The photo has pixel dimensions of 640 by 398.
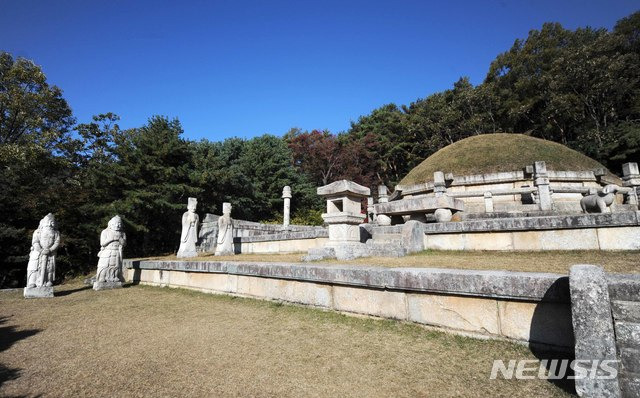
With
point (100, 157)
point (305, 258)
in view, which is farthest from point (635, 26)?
point (100, 157)

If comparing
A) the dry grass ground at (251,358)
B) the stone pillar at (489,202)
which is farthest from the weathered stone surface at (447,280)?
the stone pillar at (489,202)

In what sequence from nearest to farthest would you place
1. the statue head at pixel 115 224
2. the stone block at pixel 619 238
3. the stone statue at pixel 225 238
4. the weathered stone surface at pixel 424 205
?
the stone block at pixel 619 238 < the weathered stone surface at pixel 424 205 < the statue head at pixel 115 224 < the stone statue at pixel 225 238

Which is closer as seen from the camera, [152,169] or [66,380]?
[66,380]

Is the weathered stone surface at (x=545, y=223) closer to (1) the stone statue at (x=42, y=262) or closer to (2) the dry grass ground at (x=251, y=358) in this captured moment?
(2) the dry grass ground at (x=251, y=358)

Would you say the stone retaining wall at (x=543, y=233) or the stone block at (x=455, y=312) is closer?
the stone block at (x=455, y=312)

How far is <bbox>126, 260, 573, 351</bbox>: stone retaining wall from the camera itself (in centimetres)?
257

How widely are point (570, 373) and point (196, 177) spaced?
725 inches

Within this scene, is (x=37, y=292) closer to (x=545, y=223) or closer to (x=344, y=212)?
(x=344, y=212)

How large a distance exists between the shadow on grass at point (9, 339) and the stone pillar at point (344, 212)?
4.96 metres

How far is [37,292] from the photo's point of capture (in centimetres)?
736

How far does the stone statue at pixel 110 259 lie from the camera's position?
8203 millimetres

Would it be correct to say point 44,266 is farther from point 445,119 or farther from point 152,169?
point 445,119

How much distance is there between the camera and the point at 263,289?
538 cm

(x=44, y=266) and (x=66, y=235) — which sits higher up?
(x=66, y=235)
